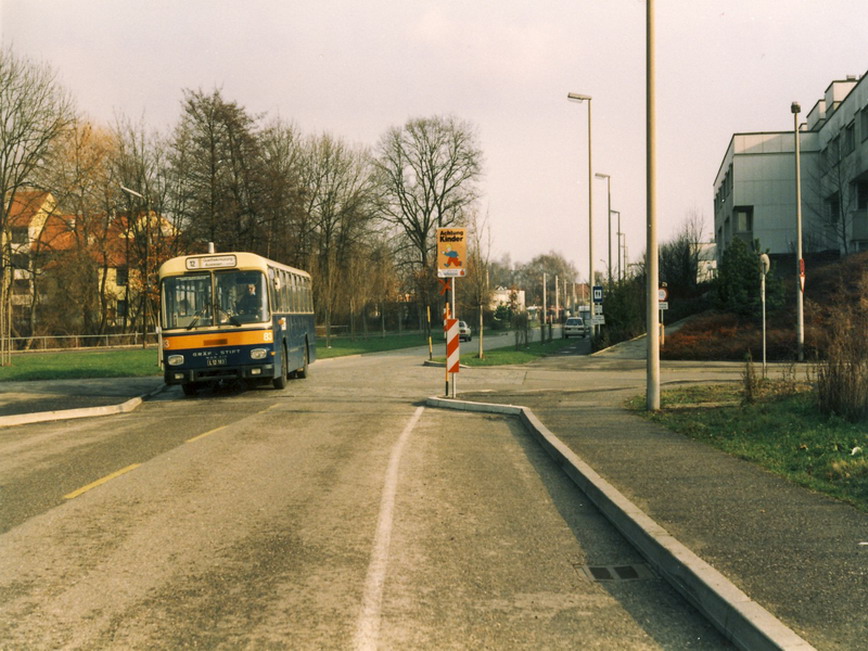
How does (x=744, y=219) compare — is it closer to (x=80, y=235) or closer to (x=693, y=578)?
(x=80, y=235)

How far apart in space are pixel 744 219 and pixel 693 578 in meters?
53.0

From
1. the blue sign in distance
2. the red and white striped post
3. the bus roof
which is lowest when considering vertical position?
the red and white striped post

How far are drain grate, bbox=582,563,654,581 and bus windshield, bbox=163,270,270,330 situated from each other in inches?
541

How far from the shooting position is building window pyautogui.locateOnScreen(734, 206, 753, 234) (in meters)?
52.7

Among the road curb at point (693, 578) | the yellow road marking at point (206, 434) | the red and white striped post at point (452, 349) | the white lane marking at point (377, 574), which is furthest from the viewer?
the red and white striped post at point (452, 349)

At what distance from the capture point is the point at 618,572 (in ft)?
17.1

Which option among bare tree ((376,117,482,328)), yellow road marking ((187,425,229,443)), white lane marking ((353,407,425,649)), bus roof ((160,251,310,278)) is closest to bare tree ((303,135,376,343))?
bare tree ((376,117,482,328))

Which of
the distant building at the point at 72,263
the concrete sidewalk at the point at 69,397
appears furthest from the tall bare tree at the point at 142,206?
the concrete sidewalk at the point at 69,397

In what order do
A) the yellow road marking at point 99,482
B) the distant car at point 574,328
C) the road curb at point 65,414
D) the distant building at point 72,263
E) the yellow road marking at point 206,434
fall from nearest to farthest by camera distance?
the yellow road marking at point 99,482 < the yellow road marking at point 206,434 < the road curb at point 65,414 < the distant building at point 72,263 < the distant car at point 574,328

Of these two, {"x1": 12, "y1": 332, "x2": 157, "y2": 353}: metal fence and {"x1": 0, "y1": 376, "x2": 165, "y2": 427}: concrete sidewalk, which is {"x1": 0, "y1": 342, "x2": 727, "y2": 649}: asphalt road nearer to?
{"x1": 0, "y1": 376, "x2": 165, "y2": 427}: concrete sidewalk

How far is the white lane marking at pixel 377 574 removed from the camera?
4047 millimetres

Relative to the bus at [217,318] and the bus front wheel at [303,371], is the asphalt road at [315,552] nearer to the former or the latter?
the bus at [217,318]

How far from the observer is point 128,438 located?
38.8 ft

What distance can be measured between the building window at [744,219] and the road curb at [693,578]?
49.3 meters
